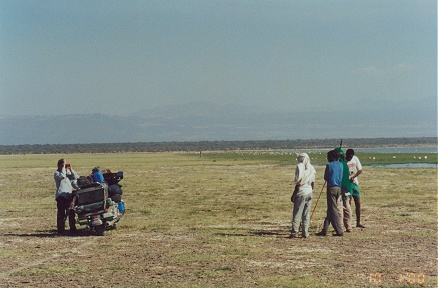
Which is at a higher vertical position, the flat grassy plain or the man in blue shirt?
the man in blue shirt

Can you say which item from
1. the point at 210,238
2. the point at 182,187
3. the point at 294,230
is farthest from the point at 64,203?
the point at 182,187

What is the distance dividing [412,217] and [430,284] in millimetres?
9125

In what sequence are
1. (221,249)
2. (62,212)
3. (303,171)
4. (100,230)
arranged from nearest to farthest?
(221,249), (303,171), (100,230), (62,212)

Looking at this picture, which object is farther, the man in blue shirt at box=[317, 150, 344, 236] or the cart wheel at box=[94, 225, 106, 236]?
the cart wheel at box=[94, 225, 106, 236]

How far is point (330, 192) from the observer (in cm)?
1538

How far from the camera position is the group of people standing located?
1506 cm

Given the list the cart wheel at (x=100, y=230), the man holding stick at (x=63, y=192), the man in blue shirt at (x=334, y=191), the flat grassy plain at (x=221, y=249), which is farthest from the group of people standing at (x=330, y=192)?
the man holding stick at (x=63, y=192)

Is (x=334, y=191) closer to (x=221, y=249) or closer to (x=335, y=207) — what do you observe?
(x=335, y=207)

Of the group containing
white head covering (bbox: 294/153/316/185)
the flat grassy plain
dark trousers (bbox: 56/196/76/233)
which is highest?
white head covering (bbox: 294/153/316/185)

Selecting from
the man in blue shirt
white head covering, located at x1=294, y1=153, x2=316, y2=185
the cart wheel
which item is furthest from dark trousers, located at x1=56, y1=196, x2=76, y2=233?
the man in blue shirt

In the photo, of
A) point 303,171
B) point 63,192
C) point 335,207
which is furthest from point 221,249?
point 63,192

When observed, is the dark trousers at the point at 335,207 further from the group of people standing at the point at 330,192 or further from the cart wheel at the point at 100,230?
the cart wheel at the point at 100,230

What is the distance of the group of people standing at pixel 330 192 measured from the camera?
15.1 metres

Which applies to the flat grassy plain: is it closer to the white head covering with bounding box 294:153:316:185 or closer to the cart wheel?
the cart wheel
